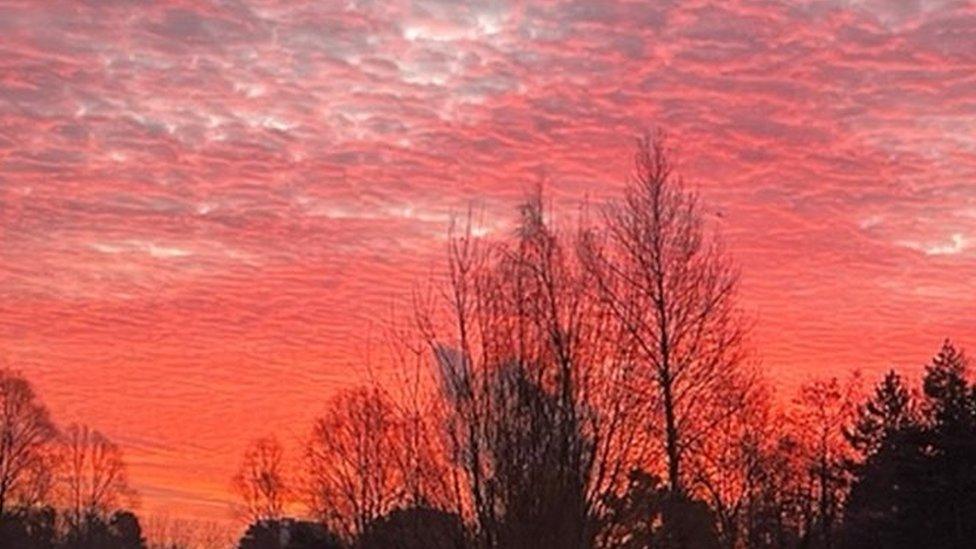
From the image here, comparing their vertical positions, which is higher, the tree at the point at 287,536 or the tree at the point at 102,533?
the tree at the point at 102,533

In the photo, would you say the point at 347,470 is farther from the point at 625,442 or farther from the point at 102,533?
the point at 102,533

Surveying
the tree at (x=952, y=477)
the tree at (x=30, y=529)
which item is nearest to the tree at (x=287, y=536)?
the tree at (x=30, y=529)

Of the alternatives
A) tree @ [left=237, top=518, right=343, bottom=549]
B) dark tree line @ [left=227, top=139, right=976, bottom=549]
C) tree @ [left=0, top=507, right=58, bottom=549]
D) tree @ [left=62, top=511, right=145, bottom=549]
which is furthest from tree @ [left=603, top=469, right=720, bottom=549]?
tree @ [left=62, top=511, right=145, bottom=549]

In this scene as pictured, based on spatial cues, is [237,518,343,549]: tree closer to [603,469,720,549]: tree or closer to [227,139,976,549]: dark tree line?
[227,139,976,549]: dark tree line

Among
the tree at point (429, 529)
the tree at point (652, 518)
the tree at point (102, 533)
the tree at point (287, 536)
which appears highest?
the tree at point (102, 533)

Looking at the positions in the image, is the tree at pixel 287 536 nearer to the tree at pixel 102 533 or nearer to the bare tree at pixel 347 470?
the bare tree at pixel 347 470

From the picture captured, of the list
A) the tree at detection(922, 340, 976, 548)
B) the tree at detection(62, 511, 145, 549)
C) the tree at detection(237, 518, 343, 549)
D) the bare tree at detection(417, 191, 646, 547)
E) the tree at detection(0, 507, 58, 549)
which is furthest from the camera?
the tree at detection(62, 511, 145, 549)

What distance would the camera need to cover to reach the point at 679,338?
2739cm

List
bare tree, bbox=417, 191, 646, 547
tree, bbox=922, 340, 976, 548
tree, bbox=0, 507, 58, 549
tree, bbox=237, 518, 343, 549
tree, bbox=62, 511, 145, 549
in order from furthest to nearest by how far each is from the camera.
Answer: tree, bbox=62, 511, 145, 549, tree, bbox=0, 507, 58, 549, tree, bbox=237, 518, 343, 549, tree, bbox=922, 340, 976, 548, bare tree, bbox=417, 191, 646, 547

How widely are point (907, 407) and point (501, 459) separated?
168 ft

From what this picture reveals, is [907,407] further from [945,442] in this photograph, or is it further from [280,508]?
[280,508]

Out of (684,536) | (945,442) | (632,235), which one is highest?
(632,235)

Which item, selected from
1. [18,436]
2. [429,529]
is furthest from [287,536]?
[429,529]

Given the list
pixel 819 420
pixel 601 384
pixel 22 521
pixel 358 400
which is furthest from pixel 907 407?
pixel 22 521
